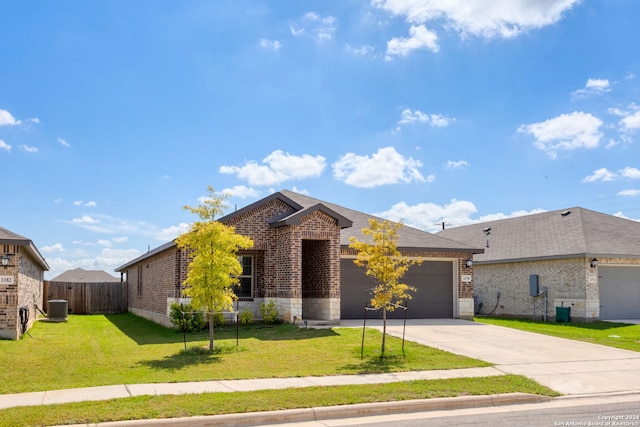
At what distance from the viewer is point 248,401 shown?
31.0 ft

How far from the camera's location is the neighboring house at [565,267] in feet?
79.2

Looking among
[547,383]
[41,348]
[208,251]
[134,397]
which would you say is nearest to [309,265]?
[208,251]

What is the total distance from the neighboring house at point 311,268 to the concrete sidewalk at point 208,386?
8.19 m

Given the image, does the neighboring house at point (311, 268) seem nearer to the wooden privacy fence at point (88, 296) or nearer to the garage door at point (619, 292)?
the garage door at point (619, 292)

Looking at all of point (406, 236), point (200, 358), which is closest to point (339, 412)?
point (200, 358)

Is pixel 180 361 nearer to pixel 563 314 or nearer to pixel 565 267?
pixel 563 314

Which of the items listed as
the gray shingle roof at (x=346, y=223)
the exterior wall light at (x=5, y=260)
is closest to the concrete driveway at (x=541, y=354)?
the gray shingle roof at (x=346, y=223)

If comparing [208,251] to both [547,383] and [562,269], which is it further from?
[562,269]

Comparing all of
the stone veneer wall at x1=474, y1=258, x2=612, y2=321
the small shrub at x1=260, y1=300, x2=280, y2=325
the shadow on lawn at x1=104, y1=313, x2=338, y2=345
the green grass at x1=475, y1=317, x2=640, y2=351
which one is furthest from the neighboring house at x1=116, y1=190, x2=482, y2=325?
the stone veneer wall at x1=474, y1=258, x2=612, y2=321

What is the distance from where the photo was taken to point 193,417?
8.55m

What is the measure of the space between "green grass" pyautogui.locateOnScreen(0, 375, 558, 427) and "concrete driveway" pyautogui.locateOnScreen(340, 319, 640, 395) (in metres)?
1.29

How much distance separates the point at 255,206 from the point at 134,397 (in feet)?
39.4

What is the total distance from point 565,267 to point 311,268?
10.8 meters

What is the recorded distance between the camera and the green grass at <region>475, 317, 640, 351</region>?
709 inches
